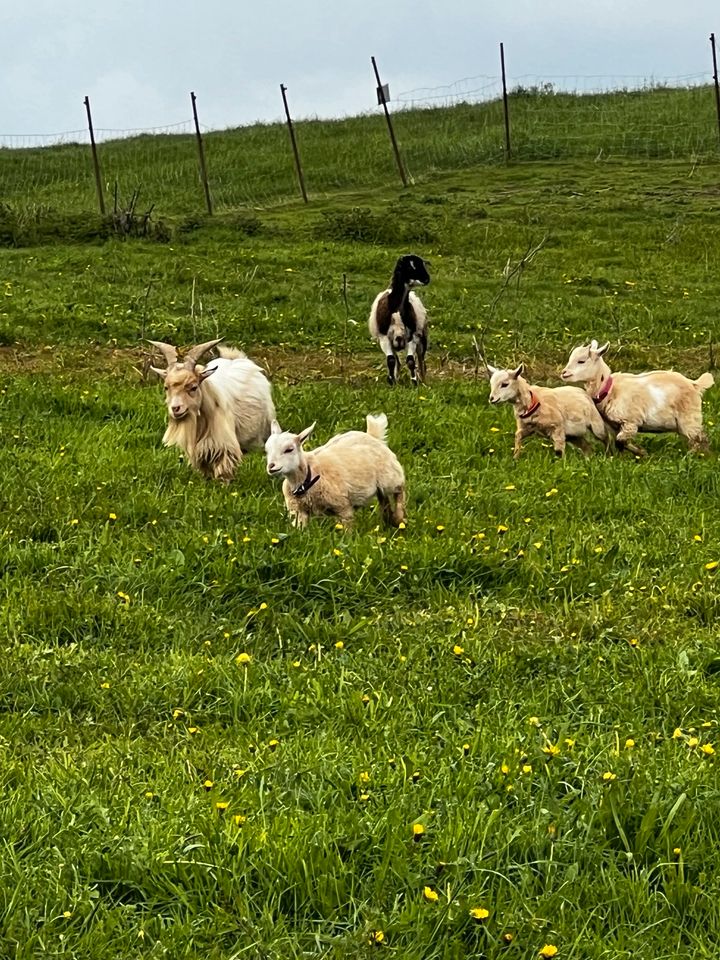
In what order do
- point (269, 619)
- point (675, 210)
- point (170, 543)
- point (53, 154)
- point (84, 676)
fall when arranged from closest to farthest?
point (84, 676) < point (269, 619) < point (170, 543) < point (675, 210) < point (53, 154)

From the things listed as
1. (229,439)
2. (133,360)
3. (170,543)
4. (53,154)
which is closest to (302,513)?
(170,543)

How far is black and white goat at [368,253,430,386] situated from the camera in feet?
42.6

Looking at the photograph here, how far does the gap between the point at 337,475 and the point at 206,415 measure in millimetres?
1940

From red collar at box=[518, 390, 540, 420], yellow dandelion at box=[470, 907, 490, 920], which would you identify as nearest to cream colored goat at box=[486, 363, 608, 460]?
red collar at box=[518, 390, 540, 420]

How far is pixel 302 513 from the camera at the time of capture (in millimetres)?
6809

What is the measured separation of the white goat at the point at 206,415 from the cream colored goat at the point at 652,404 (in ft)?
11.0

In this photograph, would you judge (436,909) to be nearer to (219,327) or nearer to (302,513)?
(302,513)

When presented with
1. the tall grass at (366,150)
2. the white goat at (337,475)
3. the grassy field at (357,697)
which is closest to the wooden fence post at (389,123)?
the tall grass at (366,150)

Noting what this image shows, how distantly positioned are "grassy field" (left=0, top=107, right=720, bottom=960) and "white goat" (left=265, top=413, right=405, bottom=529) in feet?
0.66

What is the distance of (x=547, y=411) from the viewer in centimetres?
942

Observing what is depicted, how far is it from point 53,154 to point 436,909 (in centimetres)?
4182

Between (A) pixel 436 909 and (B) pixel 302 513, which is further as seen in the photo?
(B) pixel 302 513

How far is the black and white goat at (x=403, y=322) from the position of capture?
42.6 feet

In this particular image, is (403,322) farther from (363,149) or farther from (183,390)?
(363,149)
